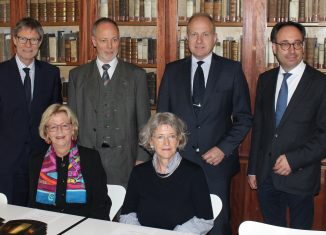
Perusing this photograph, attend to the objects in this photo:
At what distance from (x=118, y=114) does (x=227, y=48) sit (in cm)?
122

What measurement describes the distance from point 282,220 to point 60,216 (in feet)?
5.23

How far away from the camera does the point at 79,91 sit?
3.40 metres

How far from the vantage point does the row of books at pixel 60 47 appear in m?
4.32

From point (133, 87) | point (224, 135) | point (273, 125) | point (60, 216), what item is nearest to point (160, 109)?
point (133, 87)

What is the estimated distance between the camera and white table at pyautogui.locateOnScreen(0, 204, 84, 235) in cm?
214

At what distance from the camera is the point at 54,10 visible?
14.2 ft

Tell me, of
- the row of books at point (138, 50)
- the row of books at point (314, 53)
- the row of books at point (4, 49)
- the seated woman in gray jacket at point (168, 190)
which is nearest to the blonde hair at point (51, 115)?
the seated woman in gray jacket at point (168, 190)

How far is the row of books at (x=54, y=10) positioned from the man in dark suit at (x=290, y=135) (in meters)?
1.99

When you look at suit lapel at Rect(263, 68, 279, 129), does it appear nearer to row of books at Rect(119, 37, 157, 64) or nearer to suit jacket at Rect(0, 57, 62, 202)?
row of books at Rect(119, 37, 157, 64)

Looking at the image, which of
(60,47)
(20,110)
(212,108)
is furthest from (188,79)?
(60,47)

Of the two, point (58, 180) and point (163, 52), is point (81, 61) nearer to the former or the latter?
point (163, 52)

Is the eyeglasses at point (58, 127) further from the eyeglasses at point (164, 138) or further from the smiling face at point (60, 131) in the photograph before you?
the eyeglasses at point (164, 138)

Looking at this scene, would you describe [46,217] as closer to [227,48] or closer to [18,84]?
[18,84]

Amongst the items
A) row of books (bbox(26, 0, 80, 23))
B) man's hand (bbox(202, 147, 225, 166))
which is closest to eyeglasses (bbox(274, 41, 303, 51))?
man's hand (bbox(202, 147, 225, 166))
